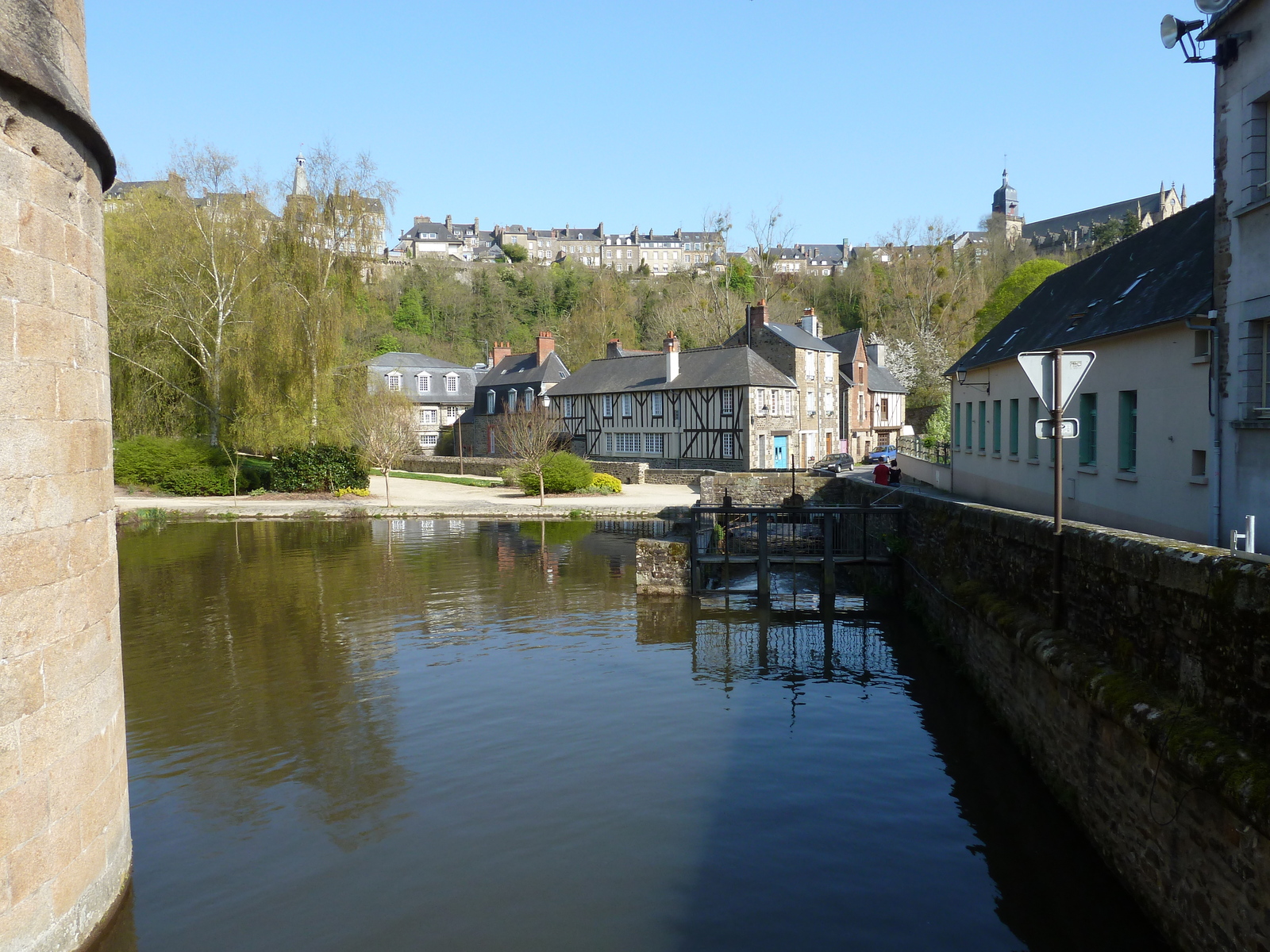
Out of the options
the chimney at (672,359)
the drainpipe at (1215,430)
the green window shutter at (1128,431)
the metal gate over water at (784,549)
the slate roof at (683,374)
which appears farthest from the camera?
the chimney at (672,359)

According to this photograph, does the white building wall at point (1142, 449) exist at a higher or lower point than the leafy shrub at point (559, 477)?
higher

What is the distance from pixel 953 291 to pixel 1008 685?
5442 centimetres

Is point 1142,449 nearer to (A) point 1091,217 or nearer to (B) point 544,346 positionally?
(B) point 544,346

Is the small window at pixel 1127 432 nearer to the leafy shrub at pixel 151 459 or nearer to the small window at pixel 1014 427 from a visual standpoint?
the small window at pixel 1014 427

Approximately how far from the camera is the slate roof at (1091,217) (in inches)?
2886

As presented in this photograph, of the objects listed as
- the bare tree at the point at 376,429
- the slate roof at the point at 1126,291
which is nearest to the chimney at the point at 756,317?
the bare tree at the point at 376,429

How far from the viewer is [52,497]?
4.89 metres

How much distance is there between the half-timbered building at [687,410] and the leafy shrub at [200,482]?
19.5 metres

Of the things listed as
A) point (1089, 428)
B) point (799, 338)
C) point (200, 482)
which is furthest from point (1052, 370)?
point (799, 338)

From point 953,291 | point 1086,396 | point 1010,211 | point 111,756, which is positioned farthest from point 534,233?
point 111,756

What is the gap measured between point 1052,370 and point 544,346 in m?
50.2

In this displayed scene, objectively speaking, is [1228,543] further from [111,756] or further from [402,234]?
[402,234]

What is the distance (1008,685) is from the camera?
33.9 ft

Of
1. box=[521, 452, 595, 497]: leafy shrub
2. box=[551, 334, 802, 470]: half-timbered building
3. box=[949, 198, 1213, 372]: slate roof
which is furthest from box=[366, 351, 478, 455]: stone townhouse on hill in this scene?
box=[949, 198, 1213, 372]: slate roof
